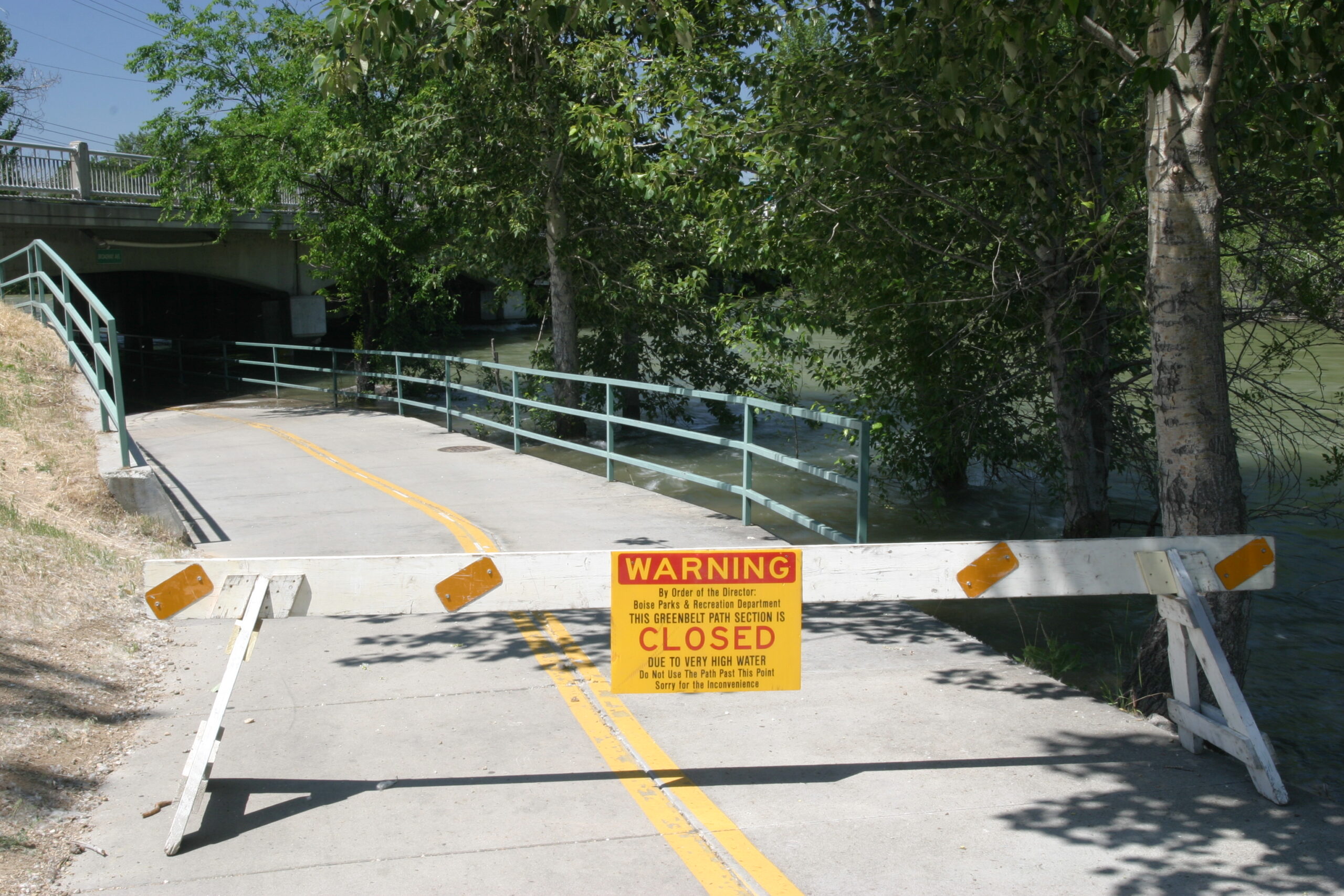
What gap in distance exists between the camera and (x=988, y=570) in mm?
5078

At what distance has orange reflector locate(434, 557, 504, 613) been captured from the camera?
4.90m

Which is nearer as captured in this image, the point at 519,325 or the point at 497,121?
the point at 497,121

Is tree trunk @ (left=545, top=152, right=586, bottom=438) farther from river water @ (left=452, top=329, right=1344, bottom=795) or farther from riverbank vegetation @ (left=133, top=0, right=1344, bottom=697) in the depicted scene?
river water @ (left=452, top=329, right=1344, bottom=795)

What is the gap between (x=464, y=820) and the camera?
182 inches

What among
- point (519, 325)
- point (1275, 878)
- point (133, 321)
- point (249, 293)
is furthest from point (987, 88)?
point (519, 325)

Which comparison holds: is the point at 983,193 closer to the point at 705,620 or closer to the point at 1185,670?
the point at 1185,670

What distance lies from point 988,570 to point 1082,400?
18.1 feet

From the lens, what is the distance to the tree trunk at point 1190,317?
560cm

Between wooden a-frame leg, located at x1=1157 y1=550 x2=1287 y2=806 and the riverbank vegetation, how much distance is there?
78cm

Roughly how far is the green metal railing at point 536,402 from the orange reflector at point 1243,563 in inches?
115

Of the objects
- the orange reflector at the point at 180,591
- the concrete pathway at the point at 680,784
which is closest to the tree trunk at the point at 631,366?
the concrete pathway at the point at 680,784

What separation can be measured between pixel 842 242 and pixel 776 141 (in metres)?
1.06

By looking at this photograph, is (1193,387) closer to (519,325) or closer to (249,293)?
(249,293)

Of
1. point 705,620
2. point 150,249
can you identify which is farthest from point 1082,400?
point 150,249
